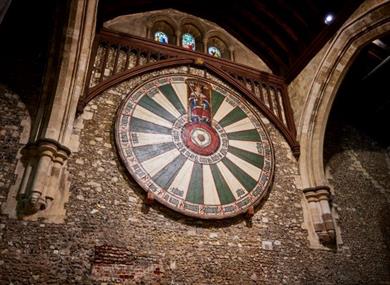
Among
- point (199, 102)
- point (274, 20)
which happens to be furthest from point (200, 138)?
point (274, 20)

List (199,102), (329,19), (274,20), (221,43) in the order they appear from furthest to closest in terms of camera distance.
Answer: (221,43)
(274,20)
(329,19)
(199,102)

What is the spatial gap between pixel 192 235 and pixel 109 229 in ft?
3.28

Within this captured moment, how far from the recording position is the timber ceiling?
561cm

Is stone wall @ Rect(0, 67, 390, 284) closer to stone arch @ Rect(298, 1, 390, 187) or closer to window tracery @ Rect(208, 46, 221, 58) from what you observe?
stone arch @ Rect(298, 1, 390, 187)

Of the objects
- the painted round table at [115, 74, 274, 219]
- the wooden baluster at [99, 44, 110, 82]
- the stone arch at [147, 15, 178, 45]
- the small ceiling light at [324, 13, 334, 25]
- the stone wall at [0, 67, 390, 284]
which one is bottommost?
the stone wall at [0, 67, 390, 284]

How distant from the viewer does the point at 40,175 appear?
3.59 metres

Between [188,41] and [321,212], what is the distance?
12.4ft

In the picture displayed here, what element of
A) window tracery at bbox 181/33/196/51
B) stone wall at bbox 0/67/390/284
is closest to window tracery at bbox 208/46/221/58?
window tracery at bbox 181/33/196/51

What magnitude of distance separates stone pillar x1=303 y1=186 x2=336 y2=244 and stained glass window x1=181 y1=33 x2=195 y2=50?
3.26m

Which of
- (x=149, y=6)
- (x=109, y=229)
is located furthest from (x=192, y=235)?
(x=149, y=6)

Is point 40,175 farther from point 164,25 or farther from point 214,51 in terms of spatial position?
point 214,51

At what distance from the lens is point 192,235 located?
409cm

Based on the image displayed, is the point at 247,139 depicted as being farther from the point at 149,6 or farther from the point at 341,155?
the point at 149,6

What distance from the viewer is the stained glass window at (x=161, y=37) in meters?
6.00
